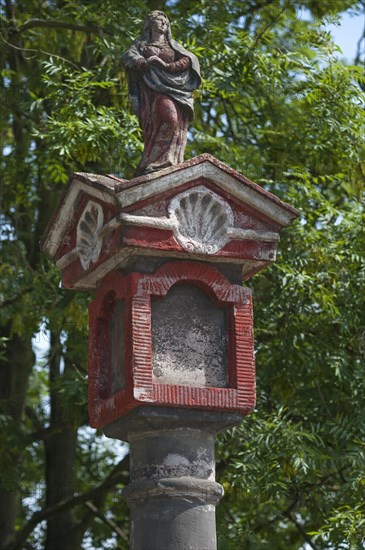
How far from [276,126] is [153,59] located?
692cm

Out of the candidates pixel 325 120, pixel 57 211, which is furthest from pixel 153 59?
pixel 325 120

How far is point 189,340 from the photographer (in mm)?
7793

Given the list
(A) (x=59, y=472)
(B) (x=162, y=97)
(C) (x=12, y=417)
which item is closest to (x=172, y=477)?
(B) (x=162, y=97)

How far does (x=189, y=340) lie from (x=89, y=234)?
38.2 inches

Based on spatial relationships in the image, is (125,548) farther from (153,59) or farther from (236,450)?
(153,59)

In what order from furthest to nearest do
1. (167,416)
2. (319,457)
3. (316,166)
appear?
1. (316,166)
2. (319,457)
3. (167,416)

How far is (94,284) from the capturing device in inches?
330

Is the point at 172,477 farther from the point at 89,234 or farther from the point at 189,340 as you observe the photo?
the point at 89,234

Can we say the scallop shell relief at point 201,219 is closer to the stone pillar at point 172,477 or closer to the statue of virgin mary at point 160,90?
the statue of virgin mary at point 160,90

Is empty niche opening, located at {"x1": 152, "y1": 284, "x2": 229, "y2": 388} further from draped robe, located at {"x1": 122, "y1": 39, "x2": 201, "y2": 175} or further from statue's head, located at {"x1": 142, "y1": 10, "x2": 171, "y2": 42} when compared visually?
statue's head, located at {"x1": 142, "y1": 10, "x2": 171, "y2": 42}

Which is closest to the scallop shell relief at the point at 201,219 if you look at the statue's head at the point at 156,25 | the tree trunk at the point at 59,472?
the statue's head at the point at 156,25

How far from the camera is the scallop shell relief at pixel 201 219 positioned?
784cm

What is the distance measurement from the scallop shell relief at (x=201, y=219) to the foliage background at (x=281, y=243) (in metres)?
4.19

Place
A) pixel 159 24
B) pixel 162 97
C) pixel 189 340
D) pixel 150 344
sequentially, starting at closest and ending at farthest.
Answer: pixel 150 344 < pixel 189 340 < pixel 162 97 < pixel 159 24
